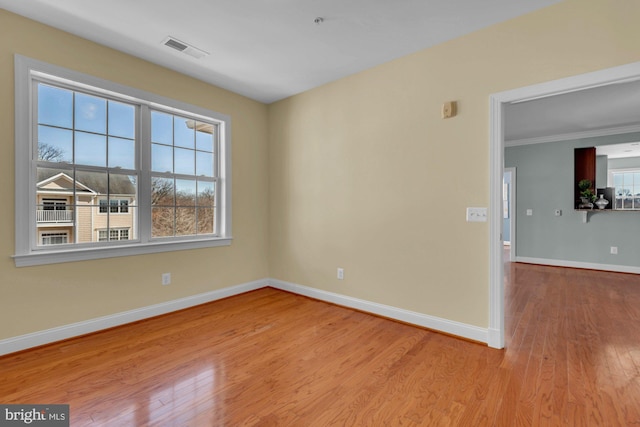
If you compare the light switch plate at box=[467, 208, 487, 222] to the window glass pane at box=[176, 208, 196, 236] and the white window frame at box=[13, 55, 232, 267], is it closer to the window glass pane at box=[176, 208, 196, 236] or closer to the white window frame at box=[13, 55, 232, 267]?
the white window frame at box=[13, 55, 232, 267]

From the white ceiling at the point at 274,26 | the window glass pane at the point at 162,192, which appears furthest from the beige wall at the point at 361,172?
the window glass pane at the point at 162,192

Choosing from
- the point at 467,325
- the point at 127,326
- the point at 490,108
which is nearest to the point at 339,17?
the point at 490,108

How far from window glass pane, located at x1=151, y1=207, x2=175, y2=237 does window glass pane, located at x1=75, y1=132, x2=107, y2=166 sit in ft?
2.30

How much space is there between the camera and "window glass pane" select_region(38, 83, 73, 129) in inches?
101

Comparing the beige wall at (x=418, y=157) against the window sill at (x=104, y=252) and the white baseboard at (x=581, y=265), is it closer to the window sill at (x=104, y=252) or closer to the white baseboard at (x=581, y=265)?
the window sill at (x=104, y=252)

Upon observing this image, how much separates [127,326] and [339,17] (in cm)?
348

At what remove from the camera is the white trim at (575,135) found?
521cm

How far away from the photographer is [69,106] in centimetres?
272

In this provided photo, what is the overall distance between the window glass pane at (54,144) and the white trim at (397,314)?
2.83m

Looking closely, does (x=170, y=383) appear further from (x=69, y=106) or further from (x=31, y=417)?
(x=69, y=106)

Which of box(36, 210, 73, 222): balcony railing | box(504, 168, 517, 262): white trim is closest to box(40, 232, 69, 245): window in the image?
box(36, 210, 73, 222): balcony railing

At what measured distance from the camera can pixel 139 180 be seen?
10.3 ft

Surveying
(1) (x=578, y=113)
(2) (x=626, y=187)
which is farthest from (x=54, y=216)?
(2) (x=626, y=187)
